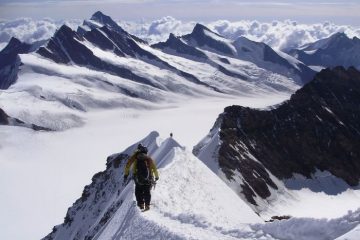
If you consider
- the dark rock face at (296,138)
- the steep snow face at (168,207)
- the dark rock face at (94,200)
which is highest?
the steep snow face at (168,207)

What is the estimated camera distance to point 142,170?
26.9 meters

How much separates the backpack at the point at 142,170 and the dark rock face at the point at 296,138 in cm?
5563

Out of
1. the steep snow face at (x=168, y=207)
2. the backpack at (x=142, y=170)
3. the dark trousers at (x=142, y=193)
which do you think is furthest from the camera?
the dark trousers at (x=142, y=193)

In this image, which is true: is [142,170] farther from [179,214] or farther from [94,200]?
[94,200]

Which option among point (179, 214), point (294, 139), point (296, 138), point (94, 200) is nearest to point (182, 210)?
point (179, 214)

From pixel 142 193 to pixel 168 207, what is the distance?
3.38 metres

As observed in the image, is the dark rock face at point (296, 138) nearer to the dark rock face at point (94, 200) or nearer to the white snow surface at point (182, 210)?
the dark rock face at point (94, 200)

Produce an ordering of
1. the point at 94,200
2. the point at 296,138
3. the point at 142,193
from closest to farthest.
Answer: the point at 142,193
the point at 94,200
the point at 296,138

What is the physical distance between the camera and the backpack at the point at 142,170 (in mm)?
26891

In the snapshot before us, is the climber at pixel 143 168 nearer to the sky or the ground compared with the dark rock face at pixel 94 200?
nearer to the sky

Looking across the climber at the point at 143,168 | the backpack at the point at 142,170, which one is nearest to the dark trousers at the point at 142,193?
the climber at the point at 143,168

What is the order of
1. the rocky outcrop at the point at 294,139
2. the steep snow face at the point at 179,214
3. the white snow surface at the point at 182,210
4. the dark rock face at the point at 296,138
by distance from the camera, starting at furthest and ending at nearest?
1. the dark rock face at the point at 296,138
2. the rocky outcrop at the point at 294,139
3. the white snow surface at the point at 182,210
4. the steep snow face at the point at 179,214

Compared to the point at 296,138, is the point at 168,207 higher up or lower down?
higher up

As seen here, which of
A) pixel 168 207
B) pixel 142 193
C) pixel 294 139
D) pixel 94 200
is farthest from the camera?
pixel 294 139
